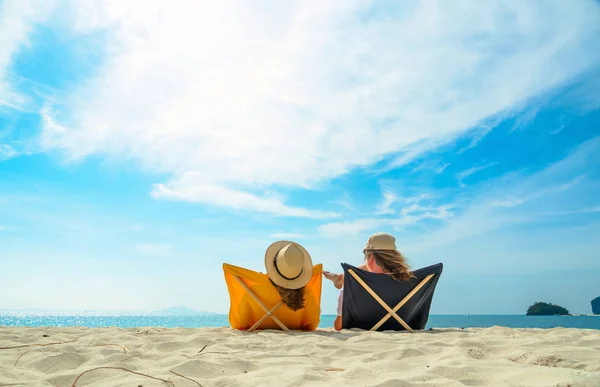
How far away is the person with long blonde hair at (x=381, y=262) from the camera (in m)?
5.34

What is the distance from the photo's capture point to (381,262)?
18.0 feet

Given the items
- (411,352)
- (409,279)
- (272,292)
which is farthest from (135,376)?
(409,279)

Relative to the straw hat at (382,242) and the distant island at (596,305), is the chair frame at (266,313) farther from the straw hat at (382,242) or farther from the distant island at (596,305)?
the distant island at (596,305)

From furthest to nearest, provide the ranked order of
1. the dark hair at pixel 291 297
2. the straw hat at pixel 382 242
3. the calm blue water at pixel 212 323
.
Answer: the calm blue water at pixel 212 323, the straw hat at pixel 382 242, the dark hair at pixel 291 297

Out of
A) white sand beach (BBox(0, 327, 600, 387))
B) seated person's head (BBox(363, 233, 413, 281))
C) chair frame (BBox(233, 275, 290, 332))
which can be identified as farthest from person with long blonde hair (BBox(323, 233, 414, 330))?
white sand beach (BBox(0, 327, 600, 387))

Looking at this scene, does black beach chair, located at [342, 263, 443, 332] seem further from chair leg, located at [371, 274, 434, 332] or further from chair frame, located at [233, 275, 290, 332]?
chair frame, located at [233, 275, 290, 332]

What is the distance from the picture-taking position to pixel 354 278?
5.20 m

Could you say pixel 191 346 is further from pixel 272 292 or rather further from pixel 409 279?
pixel 409 279

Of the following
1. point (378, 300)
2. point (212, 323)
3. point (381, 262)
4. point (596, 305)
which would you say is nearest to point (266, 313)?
point (378, 300)

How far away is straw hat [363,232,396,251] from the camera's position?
18.2 ft

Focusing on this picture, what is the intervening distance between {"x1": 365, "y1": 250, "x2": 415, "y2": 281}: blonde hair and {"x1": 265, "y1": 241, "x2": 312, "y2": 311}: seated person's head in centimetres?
96

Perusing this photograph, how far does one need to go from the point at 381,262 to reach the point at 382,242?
0.26 meters

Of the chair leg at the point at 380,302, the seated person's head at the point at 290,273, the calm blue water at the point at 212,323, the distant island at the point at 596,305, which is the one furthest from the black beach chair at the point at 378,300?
the distant island at the point at 596,305

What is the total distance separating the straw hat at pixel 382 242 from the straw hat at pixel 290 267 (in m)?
0.94
